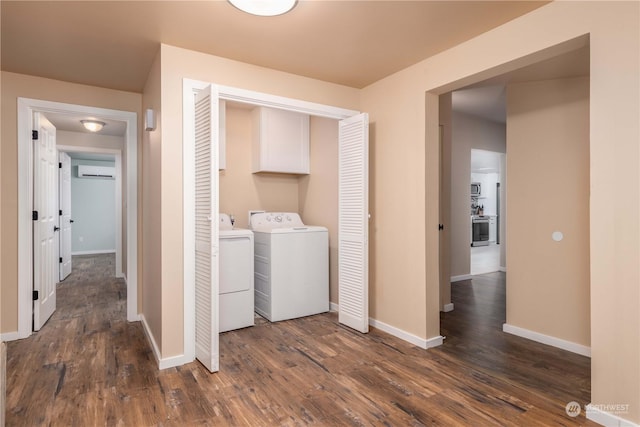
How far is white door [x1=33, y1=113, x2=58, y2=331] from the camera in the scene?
3.39m

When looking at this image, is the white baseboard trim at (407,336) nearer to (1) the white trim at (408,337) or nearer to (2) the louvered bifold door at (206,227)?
(1) the white trim at (408,337)

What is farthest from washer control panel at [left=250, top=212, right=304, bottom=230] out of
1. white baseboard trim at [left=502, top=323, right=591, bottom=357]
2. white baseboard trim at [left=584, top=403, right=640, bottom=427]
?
white baseboard trim at [left=584, top=403, right=640, bottom=427]

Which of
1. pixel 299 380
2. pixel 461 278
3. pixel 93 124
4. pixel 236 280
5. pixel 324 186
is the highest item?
pixel 93 124

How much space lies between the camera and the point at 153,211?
2.96 metres

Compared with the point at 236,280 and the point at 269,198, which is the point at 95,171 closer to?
the point at 269,198

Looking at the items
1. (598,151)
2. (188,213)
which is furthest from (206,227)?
(598,151)

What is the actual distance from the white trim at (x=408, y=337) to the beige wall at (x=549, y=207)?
897 millimetres

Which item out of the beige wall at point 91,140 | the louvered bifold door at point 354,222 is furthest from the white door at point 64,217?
the louvered bifold door at point 354,222

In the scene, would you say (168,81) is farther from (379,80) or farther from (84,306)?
(84,306)

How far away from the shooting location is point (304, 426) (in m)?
1.89

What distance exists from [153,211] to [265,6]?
1.85m

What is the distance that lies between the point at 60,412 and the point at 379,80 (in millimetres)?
3437

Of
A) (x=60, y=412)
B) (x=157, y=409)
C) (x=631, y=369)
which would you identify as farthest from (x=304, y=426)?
(x=631, y=369)

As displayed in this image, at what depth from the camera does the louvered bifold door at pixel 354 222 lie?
3.27 meters
